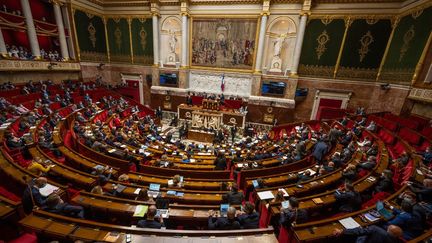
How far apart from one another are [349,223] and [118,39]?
21735mm

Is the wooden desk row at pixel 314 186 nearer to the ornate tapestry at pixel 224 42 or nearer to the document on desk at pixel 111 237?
the document on desk at pixel 111 237

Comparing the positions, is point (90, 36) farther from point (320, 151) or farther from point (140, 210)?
point (320, 151)

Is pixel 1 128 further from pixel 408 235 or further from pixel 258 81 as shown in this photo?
pixel 258 81

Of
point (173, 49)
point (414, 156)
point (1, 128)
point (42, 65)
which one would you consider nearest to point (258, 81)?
point (173, 49)

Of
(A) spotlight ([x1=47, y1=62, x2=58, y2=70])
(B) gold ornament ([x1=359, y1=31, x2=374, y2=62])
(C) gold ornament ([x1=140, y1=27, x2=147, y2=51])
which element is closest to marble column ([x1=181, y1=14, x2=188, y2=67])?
(C) gold ornament ([x1=140, y1=27, x2=147, y2=51])

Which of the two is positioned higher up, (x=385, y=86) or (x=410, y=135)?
(x=385, y=86)

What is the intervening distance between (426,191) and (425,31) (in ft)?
35.7

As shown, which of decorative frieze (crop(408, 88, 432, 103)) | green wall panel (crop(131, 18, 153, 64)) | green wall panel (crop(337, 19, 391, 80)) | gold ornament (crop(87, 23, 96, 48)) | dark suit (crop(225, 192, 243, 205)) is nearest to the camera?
dark suit (crop(225, 192, 243, 205))

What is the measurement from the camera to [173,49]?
17.3 m

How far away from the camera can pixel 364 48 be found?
536 inches

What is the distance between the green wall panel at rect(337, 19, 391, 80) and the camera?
43.1ft

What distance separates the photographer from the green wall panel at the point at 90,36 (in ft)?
52.7

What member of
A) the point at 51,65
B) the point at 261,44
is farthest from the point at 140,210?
the point at 51,65

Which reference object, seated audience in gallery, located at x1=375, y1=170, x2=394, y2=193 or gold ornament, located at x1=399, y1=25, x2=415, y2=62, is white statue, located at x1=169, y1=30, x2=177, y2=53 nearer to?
gold ornament, located at x1=399, y1=25, x2=415, y2=62
